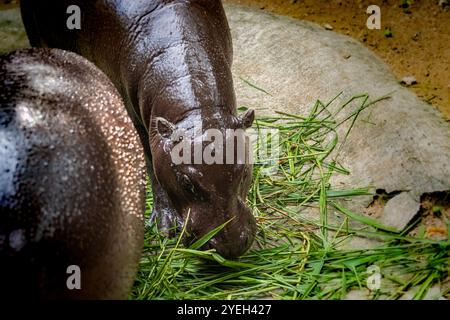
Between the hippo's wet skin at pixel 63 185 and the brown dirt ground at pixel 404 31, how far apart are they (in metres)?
3.43

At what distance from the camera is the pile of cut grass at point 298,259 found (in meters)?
3.50

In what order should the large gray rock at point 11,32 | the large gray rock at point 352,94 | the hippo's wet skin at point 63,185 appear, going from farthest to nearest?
the large gray rock at point 11,32 < the large gray rock at point 352,94 < the hippo's wet skin at point 63,185

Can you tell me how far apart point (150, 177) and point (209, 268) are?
1041 mm

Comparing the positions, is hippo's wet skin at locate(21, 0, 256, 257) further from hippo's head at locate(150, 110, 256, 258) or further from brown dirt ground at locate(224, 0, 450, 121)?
brown dirt ground at locate(224, 0, 450, 121)

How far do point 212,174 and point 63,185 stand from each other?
1225mm

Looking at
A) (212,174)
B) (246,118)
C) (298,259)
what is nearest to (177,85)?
(246,118)

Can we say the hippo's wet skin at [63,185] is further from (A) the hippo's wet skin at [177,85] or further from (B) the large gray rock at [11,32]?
(B) the large gray rock at [11,32]

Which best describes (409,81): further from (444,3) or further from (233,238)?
(233,238)

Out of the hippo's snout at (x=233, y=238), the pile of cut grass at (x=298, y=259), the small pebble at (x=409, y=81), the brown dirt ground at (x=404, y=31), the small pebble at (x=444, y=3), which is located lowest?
the pile of cut grass at (x=298, y=259)

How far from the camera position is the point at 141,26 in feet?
13.4

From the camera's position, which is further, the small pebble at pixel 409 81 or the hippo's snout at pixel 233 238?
the small pebble at pixel 409 81

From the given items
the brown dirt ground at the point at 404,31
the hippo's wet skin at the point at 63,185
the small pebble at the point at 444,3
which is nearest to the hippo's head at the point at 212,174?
the hippo's wet skin at the point at 63,185

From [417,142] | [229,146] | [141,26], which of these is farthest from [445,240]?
[141,26]

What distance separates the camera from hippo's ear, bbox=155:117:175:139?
11.7 feet
